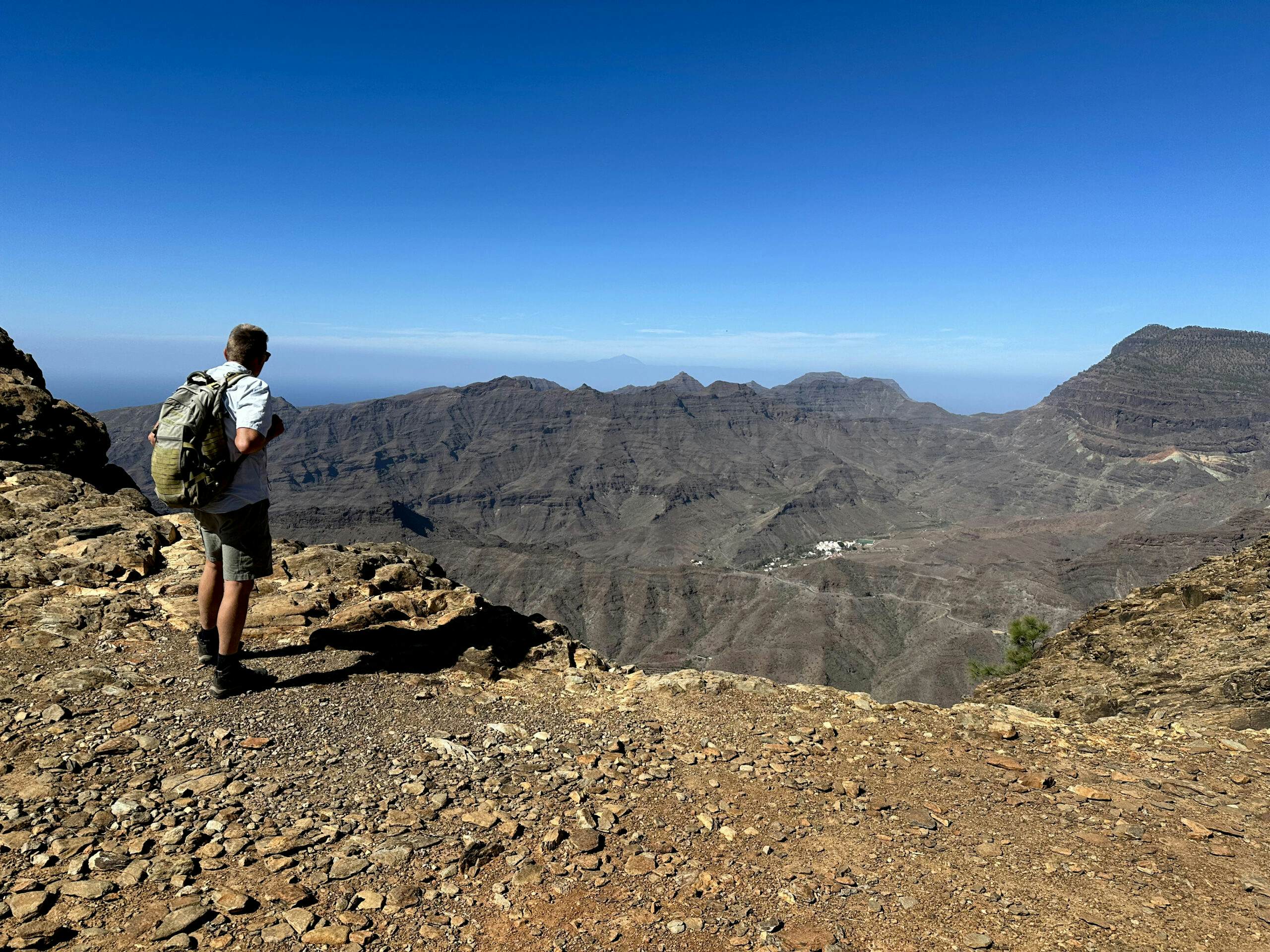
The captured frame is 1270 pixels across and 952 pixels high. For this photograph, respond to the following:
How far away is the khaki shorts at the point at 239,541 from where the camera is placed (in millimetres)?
5891

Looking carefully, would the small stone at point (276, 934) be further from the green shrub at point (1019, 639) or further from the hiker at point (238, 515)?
the green shrub at point (1019, 639)

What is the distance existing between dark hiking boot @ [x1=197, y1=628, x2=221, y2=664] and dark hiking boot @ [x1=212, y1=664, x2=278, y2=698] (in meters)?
0.21

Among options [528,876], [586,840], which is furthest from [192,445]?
[586,840]

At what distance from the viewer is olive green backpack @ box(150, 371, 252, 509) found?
5.46m

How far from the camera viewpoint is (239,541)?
6008 mm

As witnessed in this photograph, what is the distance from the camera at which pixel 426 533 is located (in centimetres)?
16575

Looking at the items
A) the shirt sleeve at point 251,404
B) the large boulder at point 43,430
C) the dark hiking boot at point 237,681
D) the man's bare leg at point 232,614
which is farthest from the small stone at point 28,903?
the large boulder at point 43,430

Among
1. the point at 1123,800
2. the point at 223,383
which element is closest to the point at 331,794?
the point at 223,383

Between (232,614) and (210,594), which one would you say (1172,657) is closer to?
(232,614)

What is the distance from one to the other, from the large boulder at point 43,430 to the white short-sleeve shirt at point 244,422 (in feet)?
36.8

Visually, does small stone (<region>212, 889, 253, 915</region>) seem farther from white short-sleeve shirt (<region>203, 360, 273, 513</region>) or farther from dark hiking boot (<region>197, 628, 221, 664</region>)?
dark hiking boot (<region>197, 628, 221, 664</region>)

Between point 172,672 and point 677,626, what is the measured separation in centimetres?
11270

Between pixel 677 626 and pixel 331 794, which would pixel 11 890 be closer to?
pixel 331 794

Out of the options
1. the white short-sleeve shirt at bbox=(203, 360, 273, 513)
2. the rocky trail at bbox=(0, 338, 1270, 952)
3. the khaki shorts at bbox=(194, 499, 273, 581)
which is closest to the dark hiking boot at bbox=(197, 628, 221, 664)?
the rocky trail at bbox=(0, 338, 1270, 952)
